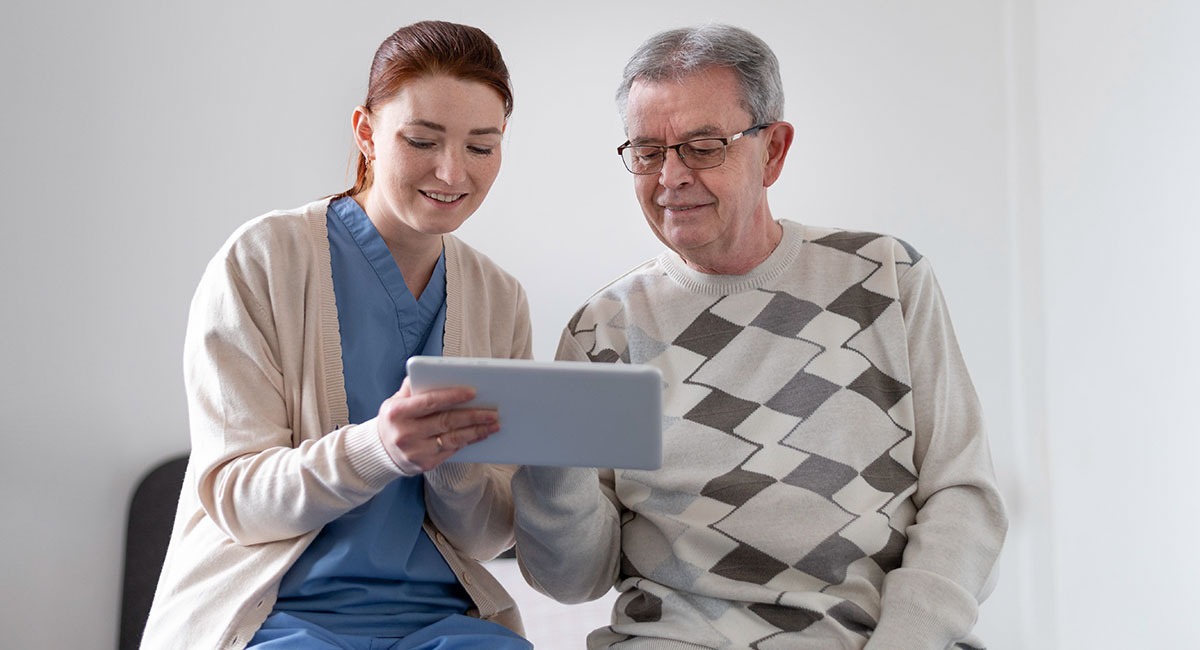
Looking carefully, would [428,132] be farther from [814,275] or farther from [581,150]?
[581,150]

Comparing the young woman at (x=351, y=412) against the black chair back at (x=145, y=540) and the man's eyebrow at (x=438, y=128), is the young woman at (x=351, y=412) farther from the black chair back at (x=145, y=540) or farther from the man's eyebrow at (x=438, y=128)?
the black chair back at (x=145, y=540)

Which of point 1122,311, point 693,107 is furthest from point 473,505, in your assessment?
point 1122,311

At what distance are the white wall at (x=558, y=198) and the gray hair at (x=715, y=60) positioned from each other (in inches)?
36.1

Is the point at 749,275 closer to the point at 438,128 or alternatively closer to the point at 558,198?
the point at 438,128

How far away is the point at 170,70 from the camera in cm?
225

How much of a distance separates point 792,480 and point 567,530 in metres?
0.31

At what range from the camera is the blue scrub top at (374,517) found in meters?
1.35

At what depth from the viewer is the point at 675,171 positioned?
1446 mm

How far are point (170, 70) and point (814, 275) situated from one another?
152 centimetres

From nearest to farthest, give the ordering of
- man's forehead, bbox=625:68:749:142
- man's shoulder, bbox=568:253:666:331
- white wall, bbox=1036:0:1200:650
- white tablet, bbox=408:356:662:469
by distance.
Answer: white tablet, bbox=408:356:662:469
man's forehead, bbox=625:68:749:142
man's shoulder, bbox=568:253:666:331
white wall, bbox=1036:0:1200:650

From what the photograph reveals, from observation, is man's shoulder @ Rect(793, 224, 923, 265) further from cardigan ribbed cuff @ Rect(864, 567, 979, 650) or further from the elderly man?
cardigan ribbed cuff @ Rect(864, 567, 979, 650)

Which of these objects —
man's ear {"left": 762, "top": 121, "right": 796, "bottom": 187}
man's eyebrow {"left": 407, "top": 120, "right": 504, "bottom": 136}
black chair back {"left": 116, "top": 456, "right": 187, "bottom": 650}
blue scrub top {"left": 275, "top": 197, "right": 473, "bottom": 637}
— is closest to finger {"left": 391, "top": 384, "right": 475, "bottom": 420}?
blue scrub top {"left": 275, "top": 197, "right": 473, "bottom": 637}

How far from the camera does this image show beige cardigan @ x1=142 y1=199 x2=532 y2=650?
126cm

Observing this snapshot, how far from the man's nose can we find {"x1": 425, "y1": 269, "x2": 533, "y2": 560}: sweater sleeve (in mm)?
347
